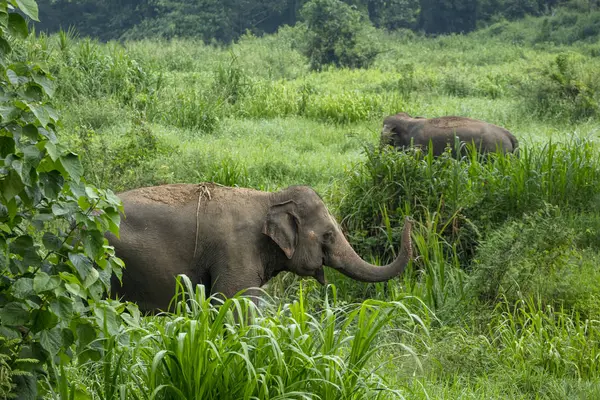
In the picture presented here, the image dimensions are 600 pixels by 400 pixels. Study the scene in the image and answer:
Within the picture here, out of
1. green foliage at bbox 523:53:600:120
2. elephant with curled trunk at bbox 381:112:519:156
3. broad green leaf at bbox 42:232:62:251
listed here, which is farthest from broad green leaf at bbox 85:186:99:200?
green foliage at bbox 523:53:600:120

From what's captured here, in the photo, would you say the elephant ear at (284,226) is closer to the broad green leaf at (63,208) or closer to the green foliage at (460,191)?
the green foliage at (460,191)

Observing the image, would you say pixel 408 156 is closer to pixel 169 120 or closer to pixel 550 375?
pixel 550 375

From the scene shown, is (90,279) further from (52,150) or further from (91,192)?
(52,150)

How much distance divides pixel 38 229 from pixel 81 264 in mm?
220

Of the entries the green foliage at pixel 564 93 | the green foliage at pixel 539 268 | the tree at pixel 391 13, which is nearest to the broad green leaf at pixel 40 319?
the green foliage at pixel 539 268

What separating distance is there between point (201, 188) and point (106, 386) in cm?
284

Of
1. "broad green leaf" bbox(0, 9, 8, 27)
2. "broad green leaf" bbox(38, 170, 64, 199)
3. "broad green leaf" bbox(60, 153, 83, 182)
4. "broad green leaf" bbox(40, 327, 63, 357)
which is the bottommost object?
"broad green leaf" bbox(40, 327, 63, 357)

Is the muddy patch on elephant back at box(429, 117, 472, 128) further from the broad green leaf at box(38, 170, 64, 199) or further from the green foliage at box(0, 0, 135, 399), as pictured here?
the broad green leaf at box(38, 170, 64, 199)

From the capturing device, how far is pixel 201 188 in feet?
22.8

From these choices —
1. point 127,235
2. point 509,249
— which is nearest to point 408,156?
point 509,249

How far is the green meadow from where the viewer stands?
169 inches

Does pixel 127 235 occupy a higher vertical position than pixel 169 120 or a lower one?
higher

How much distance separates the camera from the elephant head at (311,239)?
6.79 meters

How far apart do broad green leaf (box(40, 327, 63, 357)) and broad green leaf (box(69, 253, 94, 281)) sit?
0.76 feet
